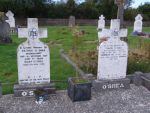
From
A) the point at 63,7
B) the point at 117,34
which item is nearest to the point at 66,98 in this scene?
the point at 117,34

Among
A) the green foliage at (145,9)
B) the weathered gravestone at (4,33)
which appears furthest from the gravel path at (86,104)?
the green foliage at (145,9)

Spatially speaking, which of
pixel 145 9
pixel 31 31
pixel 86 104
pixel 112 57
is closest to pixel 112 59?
pixel 112 57

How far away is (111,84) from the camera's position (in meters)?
6.41

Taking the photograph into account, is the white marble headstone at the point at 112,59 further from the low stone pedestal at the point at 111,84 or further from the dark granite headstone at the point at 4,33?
the dark granite headstone at the point at 4,33

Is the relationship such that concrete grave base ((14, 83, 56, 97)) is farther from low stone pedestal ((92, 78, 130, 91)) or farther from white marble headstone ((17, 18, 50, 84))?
low stone pedestal ((92, 78, 130, 91))

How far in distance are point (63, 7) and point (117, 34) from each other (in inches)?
949

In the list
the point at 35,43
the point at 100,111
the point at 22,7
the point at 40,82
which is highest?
the point at 22,7

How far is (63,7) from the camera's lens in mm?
29906

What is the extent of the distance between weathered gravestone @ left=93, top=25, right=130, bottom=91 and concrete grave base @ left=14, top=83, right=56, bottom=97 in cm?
109

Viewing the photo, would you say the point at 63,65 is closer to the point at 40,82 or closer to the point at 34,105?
the point at 40,82

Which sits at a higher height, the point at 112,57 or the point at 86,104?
the point at 112,57

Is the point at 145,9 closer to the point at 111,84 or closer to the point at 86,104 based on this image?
the point at 111,84

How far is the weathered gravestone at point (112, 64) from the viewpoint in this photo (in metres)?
6.36

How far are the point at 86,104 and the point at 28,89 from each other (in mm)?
1332
